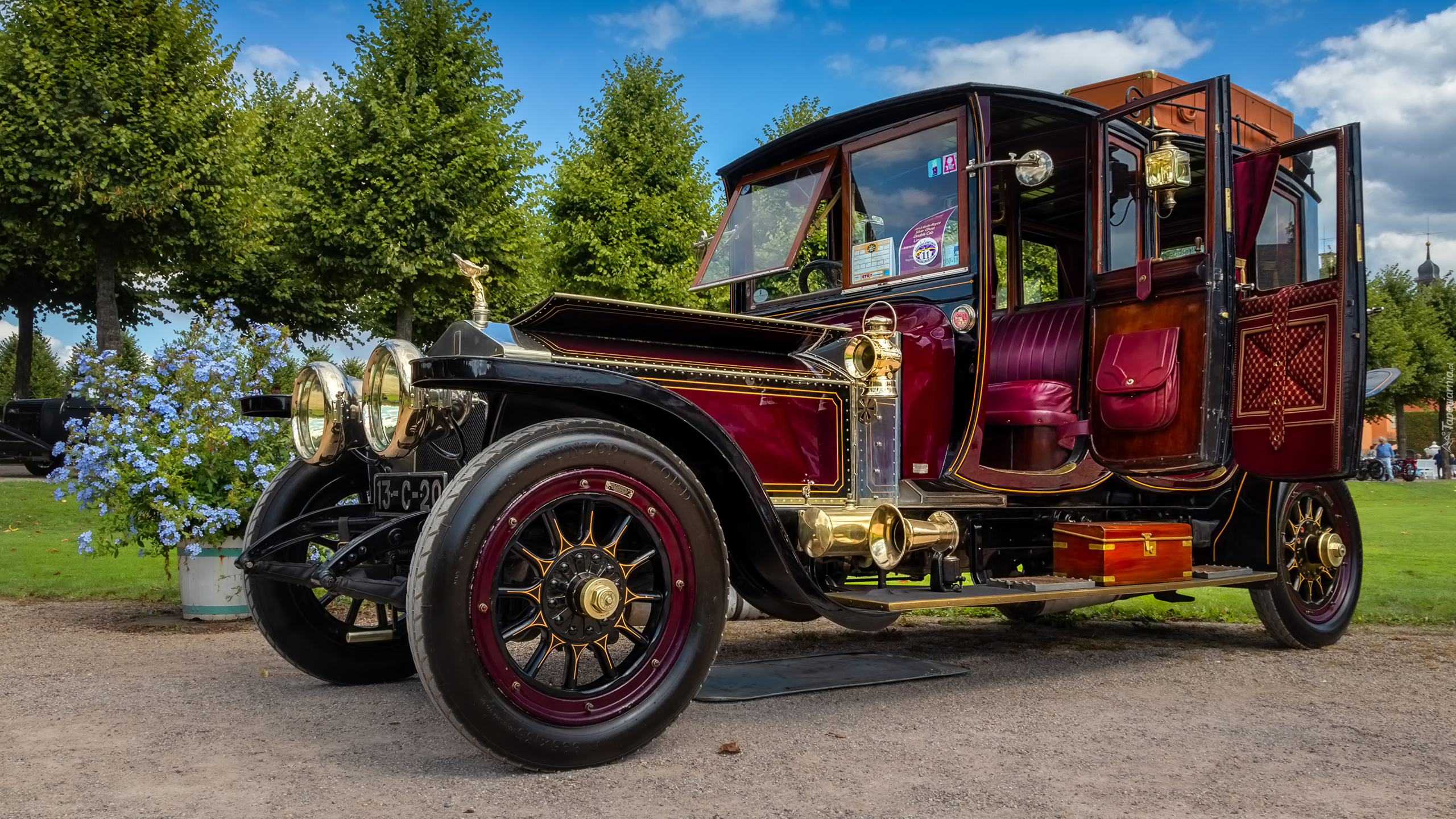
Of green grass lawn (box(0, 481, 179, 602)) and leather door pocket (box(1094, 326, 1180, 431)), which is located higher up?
leather door pocket (box(1094, 326, 1180, 431))

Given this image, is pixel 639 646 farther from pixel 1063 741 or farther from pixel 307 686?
pixel 307 686

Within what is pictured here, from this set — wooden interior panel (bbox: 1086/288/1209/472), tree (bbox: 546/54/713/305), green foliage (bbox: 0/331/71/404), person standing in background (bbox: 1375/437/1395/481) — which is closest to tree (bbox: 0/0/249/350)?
tree (bbox: 546/54/713/305)

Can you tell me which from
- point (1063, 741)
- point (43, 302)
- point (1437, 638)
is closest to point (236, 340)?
point (1063, 741)

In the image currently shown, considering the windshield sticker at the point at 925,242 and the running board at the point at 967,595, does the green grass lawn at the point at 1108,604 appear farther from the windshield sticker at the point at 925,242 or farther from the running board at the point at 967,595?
the windshield sticker at the point at 925,242

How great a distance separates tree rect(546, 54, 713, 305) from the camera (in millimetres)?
17750

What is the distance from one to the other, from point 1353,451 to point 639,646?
3.28 metres

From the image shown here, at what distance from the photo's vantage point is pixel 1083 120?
5281mm

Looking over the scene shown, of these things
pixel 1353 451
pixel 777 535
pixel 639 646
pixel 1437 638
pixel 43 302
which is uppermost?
pixel 43 302

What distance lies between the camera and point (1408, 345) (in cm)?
3478

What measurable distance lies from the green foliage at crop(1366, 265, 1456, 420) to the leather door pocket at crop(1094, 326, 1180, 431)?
3250 cm

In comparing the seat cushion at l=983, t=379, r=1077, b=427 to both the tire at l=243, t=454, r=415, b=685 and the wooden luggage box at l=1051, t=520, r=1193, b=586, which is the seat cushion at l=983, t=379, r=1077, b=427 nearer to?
the wooden luggage box at l=1051, t=520, r=1193, b=586

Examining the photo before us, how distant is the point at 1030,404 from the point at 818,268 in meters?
1.22

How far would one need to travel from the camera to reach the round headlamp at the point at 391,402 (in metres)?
3.75

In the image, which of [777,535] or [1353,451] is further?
[1353,451]
